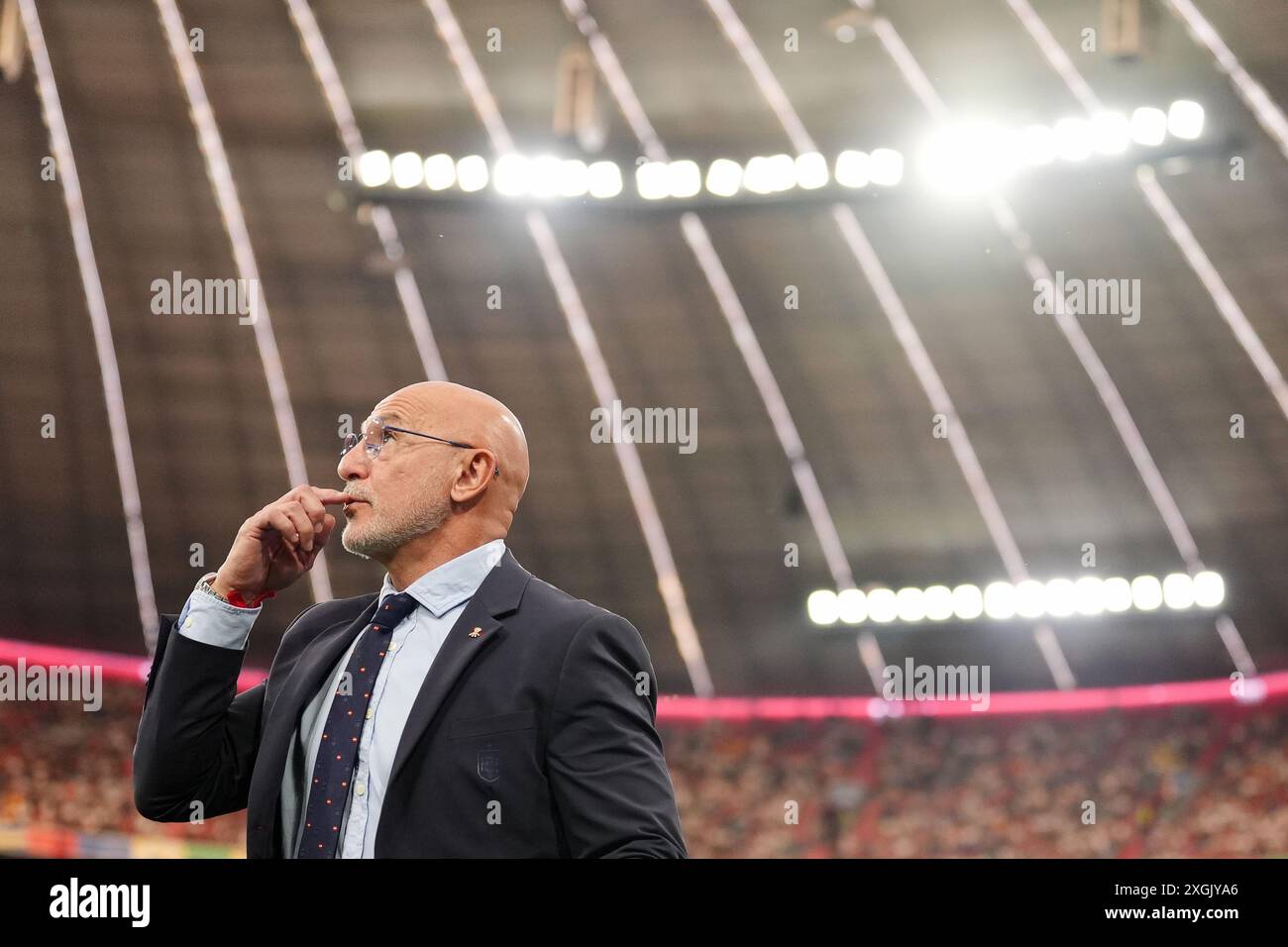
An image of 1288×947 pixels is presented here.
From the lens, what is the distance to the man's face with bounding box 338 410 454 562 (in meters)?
1.93

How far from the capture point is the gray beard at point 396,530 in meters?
1.93

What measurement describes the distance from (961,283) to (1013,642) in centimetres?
307

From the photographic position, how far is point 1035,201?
9523mm

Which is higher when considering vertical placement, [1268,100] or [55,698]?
[1268,100]

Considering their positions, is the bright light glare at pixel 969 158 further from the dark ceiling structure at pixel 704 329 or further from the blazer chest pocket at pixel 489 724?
the blazer chest pocket at pixel 489 724

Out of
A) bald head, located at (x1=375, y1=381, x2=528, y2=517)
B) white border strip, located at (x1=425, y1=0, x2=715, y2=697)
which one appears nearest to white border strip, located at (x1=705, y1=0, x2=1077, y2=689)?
white border strip, located at (x1=425, y1=0, x2=715, y2=697)

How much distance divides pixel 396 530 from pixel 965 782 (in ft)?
31.5

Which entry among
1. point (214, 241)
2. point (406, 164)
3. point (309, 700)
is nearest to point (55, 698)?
point (214, 241)

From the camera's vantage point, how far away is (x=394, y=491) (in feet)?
6.37

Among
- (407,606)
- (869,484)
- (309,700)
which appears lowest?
(309,700)

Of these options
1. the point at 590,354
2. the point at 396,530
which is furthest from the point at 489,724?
the point at 590,354

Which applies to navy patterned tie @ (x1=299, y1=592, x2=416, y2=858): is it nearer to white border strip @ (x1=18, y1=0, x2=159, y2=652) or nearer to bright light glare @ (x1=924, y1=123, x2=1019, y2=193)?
white border strip @ (x1=18, y1=0, x2=159, y2=652)

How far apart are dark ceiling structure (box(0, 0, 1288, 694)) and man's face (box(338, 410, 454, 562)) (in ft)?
22.8
